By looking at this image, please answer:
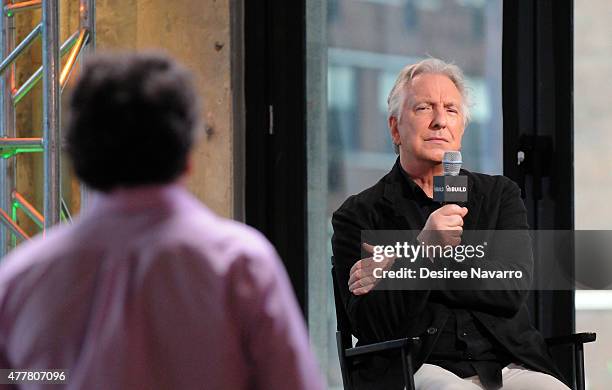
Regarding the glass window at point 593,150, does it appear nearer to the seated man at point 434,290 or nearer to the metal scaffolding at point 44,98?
the seated man at point 434,290

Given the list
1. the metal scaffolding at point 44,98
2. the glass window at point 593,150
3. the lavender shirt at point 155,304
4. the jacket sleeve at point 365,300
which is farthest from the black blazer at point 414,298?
the lavender shirt at point 155,304

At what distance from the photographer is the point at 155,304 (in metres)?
1.25

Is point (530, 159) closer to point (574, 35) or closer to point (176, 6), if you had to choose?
point (574, 35)

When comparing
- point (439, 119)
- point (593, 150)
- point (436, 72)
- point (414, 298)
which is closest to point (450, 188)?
point (414, 298)

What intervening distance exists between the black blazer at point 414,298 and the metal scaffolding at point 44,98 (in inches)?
44.1

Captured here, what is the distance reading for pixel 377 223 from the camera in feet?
10.7

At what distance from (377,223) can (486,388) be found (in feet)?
1.91

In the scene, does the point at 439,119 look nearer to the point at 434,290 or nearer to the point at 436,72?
the point at 436,72

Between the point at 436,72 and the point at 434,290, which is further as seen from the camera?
the point at 436,72

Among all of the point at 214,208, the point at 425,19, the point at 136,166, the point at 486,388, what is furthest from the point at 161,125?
the point at 214,208

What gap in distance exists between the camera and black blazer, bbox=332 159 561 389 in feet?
10.0

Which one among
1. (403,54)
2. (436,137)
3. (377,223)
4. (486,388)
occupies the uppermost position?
(403,54)

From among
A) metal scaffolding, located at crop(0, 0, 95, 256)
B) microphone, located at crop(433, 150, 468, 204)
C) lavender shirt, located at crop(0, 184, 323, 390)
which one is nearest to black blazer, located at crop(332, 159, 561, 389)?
microphone, located at crop(433, 150, 468, 204)

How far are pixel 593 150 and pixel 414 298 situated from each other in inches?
45.7
